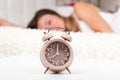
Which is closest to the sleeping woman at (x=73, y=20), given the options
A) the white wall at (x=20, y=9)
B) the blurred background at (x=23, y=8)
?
the blurred background at (x=23, y=8)

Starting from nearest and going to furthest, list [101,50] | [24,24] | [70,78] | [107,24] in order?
[70,78] → [101,50] → [107,24] → [24,24]

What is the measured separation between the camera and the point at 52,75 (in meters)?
0.64

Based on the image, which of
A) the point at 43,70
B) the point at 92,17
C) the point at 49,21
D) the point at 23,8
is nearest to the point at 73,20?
the point at 92,17

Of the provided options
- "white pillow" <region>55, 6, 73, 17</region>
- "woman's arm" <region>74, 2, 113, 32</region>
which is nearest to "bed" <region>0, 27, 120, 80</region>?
"woman's arm" <region>74, 2, 113, 32</region>

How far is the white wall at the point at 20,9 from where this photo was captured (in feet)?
7.93

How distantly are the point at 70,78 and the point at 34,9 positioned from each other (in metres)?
1.97

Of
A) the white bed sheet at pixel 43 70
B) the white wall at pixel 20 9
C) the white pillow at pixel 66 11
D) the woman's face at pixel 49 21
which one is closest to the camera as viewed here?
the white bed sheet at pixel 43 70

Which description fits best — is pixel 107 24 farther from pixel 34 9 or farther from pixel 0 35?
pixel 0 35

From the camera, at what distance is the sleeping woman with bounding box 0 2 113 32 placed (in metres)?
1.91

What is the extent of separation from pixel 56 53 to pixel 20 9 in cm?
183

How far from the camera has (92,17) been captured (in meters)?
2.01

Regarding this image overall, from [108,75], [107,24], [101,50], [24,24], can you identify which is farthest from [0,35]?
[24,24]

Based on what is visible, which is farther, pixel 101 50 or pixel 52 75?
pixel 101 50

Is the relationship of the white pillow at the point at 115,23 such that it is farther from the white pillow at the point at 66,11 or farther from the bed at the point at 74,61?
the bed at the point at 74,61
